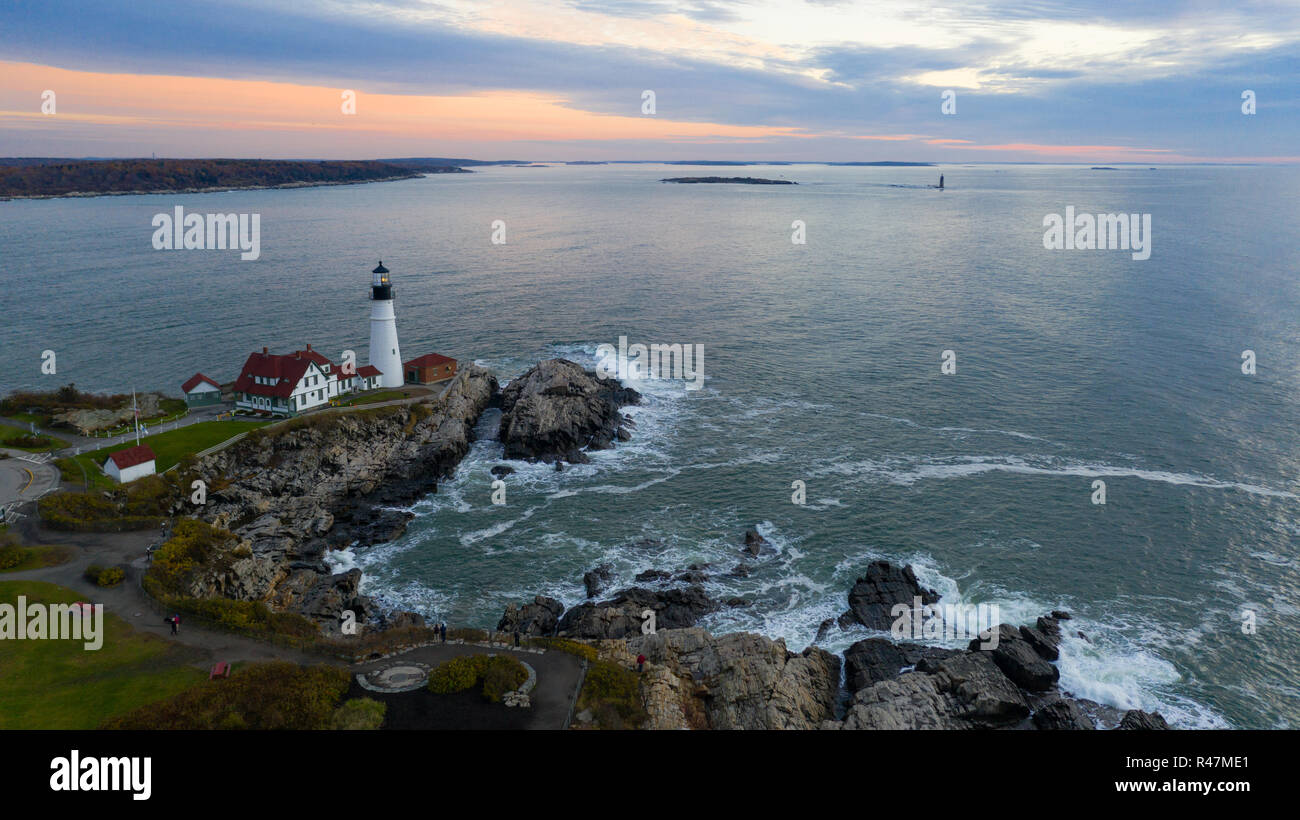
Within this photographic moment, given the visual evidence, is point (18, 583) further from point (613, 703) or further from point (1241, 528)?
point (1241, 528)

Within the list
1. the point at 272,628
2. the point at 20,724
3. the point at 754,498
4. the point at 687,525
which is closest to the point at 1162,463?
the point at 754,498

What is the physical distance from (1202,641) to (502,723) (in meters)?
36.4

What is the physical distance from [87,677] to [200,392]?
40.3m

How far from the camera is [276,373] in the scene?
6050cm

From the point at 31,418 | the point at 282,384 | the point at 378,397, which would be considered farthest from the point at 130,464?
the point at 378,397

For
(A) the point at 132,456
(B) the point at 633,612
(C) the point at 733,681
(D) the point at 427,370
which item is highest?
(D) the point at 427,370

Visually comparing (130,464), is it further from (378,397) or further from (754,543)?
(754,543)

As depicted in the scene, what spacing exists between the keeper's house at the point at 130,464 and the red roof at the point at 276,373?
11589 millimetres

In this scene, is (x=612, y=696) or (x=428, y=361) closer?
(x=612, y=696)

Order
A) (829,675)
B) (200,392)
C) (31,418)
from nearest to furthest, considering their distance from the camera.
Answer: (829,675) < (31,418) < (200,392)

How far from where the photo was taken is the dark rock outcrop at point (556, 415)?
63.1 metres

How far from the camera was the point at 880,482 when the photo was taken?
55.4 m

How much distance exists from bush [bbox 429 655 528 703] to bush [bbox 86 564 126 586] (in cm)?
1978

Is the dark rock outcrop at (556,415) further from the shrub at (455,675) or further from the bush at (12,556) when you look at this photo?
the shrub at (455,675)
